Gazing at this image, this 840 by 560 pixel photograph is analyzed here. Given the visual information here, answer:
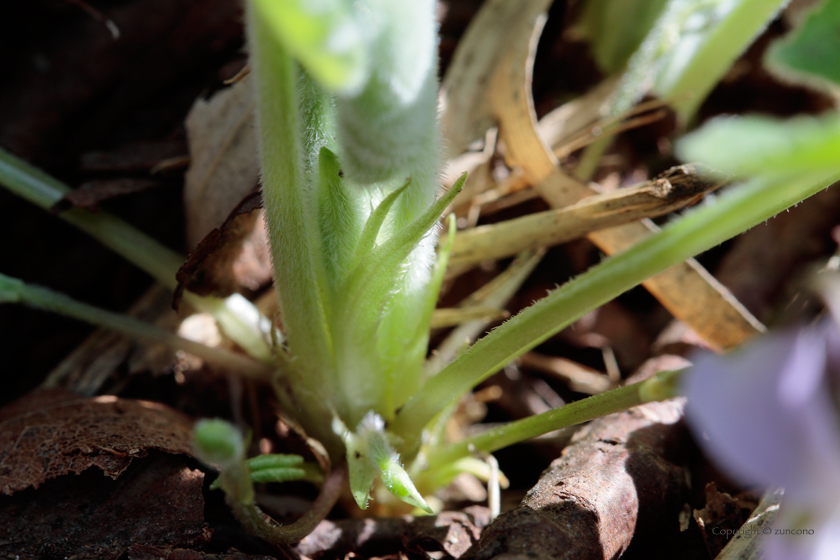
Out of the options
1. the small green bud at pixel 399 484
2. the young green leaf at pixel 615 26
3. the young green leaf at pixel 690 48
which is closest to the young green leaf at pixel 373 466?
the small green bud at pixel 399 484

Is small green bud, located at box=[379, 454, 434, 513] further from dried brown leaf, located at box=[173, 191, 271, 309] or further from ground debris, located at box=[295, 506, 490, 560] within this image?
dried brown leaf, located at box=[173, 191, 271, 309]

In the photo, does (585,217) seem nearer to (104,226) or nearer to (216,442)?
(216,442)

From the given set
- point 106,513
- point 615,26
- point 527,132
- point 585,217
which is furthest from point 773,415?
point 615,26

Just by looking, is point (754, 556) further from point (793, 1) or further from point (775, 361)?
point (793, 1)

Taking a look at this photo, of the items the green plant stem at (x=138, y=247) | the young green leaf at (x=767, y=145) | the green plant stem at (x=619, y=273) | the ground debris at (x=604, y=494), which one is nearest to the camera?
the young green leaf at (x=767, y=145)

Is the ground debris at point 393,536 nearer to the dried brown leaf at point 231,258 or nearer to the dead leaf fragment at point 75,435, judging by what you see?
the dead leaf fragment at point 75,435

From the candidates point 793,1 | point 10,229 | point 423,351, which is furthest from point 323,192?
point 793,1

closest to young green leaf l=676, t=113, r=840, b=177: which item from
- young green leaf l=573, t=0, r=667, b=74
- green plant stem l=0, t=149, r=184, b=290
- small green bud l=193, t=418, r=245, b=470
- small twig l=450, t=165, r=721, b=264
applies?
small green bud l=193, t=418, r=245, b=470
